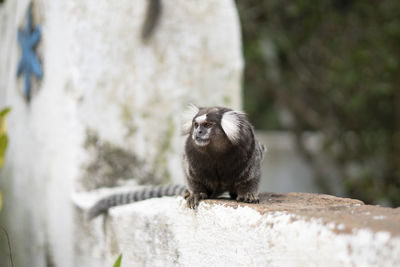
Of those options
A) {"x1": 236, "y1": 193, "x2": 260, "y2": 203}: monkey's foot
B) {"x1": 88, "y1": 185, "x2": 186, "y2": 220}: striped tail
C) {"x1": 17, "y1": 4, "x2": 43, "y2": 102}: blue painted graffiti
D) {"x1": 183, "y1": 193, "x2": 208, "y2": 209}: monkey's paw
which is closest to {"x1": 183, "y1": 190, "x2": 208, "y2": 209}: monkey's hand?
{"x1": 183, "y1": 193, "x2": 208, "y2": 209}: monkey's paw

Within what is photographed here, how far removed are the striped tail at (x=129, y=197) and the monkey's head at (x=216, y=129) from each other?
83 centimetres

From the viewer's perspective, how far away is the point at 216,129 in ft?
7.84

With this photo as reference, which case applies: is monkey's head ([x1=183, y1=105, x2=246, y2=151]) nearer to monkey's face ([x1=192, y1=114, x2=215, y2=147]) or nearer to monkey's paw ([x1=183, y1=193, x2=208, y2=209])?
monkey's face ([x1=192, y1=114, x2=215, y2=147])

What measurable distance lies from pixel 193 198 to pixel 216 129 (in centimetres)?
35

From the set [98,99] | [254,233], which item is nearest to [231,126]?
[254,233]

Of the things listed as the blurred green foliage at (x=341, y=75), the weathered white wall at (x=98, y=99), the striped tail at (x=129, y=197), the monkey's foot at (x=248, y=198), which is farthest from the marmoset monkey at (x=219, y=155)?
the blurred green foliage at (x=341, y=75)

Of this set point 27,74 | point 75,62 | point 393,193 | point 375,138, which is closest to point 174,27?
point 75,62

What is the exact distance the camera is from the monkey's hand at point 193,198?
241cm

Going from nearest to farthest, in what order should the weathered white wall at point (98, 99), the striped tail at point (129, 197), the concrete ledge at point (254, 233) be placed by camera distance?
the concrete ledge at point (254, 233)
the striped tail at point (129, 197)
the weathered white wall at point (98, 99)

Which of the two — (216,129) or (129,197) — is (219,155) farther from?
(129,197)

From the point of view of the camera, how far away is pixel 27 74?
13.2 ft

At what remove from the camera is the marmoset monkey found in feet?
7.84

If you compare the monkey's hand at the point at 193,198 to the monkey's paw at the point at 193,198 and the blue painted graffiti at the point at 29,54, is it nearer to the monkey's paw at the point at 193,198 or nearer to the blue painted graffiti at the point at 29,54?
the monkey's paw at the point at 193,198

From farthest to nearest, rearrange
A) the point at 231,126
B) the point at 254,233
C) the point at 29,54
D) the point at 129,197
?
the point at 29,54, the point at 129,197, the point at 231,126, the point at 254,233
